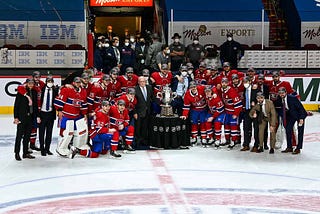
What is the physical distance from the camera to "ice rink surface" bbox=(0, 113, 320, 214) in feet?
23.8

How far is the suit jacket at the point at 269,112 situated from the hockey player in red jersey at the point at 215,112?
768 millimetres

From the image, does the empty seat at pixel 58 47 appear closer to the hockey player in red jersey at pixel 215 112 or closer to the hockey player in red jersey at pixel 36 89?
the hockey player in red jersey at pixel 36 89

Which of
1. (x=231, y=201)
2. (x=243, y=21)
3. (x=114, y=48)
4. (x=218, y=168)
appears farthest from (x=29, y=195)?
(x=243, y=21)

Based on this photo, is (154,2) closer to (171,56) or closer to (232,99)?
(171,56)

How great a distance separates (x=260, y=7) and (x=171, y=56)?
7073 mm

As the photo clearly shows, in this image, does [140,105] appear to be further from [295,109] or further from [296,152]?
[296,152]

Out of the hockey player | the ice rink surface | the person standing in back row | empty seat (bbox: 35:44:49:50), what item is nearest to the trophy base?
the ice rink surface

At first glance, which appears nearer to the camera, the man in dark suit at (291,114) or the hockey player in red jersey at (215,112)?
the man in dark suit at (291,114)

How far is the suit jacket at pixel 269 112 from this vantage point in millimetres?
10922

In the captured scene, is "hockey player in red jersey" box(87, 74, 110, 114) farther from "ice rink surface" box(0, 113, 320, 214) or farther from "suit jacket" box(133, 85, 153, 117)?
"ice rink surface" box(0, 113, 320, 214)

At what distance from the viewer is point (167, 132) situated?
1162cm

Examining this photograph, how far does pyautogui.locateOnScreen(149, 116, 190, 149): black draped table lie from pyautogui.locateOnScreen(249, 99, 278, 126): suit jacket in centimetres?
141

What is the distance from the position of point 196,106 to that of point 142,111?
1034 millimetres

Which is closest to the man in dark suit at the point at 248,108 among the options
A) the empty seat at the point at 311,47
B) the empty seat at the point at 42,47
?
the empty seat at the point at 42,47
